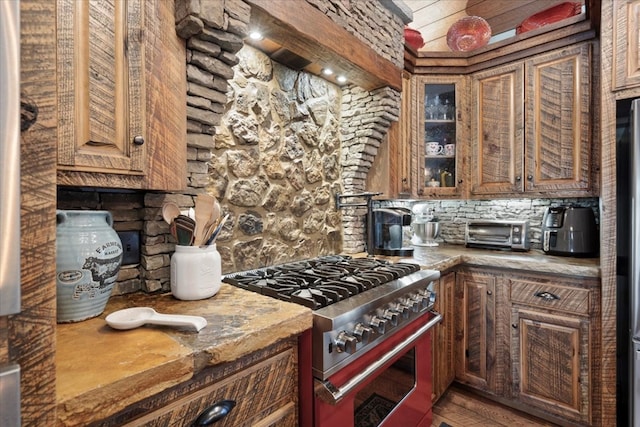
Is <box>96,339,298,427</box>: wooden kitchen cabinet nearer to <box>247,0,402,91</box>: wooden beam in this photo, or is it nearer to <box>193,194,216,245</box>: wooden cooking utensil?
<box>193,194,216,245</box>: wooden cooking utensil

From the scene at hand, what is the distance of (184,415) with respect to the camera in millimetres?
727

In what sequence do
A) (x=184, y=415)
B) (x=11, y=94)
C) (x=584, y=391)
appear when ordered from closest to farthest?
(x=11, y=94)
(x=184, y=415)
(x=584, y=391)

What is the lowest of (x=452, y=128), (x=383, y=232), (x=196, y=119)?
(x=383, y=232)

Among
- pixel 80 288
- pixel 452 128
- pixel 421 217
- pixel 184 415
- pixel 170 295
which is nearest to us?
pixel 184 415

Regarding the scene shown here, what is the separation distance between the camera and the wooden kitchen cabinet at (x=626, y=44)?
1586 millimetres

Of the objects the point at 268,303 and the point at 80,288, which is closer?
the point at 80,288

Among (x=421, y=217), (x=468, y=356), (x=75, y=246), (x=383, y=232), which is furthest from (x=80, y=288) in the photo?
(x=421, y=217)

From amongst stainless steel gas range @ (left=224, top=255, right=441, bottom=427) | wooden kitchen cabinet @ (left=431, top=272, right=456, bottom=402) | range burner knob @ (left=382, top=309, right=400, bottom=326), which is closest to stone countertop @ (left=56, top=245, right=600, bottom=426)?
stainless steel gas range @ (left=224, top=255, right=441, bottom=427)

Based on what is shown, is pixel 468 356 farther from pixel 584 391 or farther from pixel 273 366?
pixel 273 366

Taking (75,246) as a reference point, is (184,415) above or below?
below

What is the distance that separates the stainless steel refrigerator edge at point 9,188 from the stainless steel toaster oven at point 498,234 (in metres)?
2.68

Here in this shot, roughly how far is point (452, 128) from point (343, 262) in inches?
60.1

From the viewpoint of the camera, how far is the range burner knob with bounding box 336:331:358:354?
1.04 meters

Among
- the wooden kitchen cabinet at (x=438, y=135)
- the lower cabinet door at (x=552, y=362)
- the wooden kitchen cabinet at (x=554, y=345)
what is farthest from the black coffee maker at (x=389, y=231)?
the lower cabinet door at (x=552, y=362)
